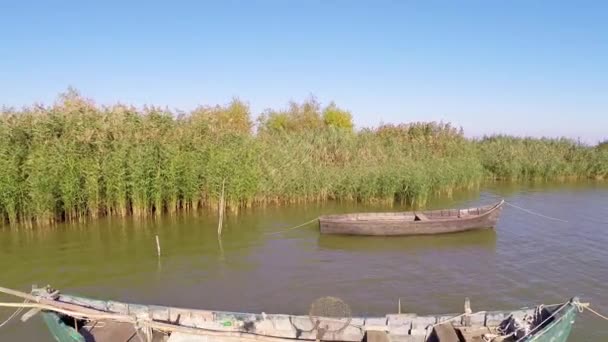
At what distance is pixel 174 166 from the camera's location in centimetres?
1566

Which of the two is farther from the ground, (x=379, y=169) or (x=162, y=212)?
(x=379, y=169)

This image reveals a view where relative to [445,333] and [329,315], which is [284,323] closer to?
[329,315]

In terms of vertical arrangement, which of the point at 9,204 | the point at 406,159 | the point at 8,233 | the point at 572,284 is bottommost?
the point at 572,284

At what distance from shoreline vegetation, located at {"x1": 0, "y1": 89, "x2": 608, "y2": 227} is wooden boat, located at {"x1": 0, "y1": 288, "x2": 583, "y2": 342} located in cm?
852

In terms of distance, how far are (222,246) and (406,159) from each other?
38.4 ft

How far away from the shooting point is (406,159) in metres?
21.9

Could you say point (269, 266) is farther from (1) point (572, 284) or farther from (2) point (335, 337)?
(1) point (572, 284)

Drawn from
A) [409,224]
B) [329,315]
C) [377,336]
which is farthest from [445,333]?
[409,224]

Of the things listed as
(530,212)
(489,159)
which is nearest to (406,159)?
(530,212)

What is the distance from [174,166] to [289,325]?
398 inches

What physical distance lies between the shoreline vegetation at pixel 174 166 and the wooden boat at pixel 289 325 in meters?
8.52

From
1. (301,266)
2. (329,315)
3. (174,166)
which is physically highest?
(174,166)

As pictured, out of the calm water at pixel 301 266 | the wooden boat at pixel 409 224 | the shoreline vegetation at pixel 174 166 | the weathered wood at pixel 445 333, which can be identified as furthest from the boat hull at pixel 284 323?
the shoreline vegetation at pixel 174 166

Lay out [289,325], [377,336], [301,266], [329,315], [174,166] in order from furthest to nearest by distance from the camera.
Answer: [174,166] → [301,266] → [289,325] → [329,315] → [377,336]
